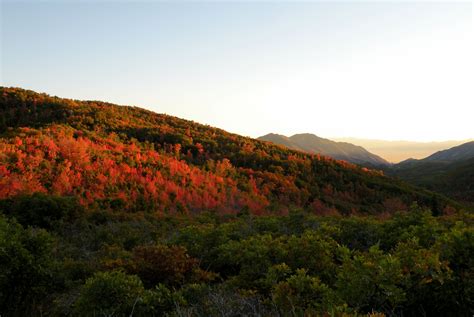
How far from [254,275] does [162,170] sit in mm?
14426

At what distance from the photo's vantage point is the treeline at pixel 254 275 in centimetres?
386

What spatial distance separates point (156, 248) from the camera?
19.7 ft

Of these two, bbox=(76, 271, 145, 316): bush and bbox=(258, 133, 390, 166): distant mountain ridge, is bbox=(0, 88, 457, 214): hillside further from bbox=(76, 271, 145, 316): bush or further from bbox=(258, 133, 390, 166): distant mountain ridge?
bbox=(258, 133, 390, 166): distant mountain ridge

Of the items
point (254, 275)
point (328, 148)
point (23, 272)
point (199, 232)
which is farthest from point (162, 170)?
point (328, 148)

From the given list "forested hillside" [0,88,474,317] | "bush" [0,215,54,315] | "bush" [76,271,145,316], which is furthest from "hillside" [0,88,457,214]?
"bush" [76,271,145,316]

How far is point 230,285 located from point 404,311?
2351mm

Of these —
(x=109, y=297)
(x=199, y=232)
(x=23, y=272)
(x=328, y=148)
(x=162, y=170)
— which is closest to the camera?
(x=109, y=297)

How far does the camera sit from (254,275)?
5.21m

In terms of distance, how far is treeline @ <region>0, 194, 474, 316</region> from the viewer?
386 centimetres

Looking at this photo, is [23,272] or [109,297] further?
[23,272]

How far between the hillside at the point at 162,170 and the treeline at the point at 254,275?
280 inches

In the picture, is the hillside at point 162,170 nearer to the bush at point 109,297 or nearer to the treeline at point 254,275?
the treeline at point 254,275

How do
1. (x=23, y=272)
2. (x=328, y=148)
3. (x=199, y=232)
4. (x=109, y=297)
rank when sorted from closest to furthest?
1. (x=109, y=297)
2. (x=23, y=272)
3. (x=199, y=232)
4. (x=328, y=148)

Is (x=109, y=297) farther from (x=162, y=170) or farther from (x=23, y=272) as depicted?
(x=162, y=170)
